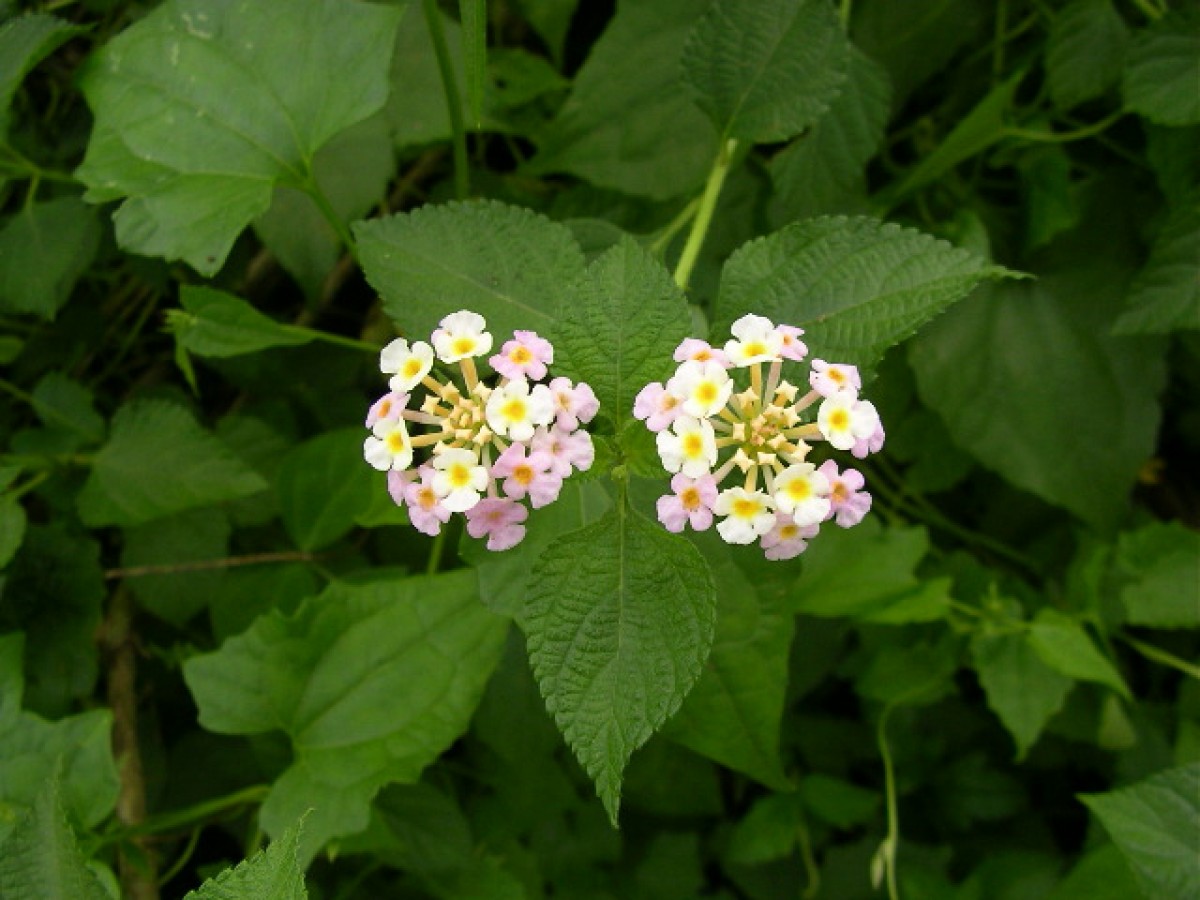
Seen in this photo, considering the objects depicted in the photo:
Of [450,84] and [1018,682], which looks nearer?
[450,84]

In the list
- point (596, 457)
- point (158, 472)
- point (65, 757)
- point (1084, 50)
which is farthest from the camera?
point (1084, 50)

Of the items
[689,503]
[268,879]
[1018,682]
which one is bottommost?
[1018,682]

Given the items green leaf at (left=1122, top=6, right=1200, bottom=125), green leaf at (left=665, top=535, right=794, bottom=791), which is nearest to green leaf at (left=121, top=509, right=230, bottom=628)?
green leaf at (left=665, top=535, right=794, bottom=791)

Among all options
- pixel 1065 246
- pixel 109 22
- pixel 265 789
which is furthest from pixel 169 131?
pixel 1065 246

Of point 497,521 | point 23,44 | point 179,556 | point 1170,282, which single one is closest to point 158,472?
point 179,556

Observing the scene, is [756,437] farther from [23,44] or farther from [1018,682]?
[23,44]

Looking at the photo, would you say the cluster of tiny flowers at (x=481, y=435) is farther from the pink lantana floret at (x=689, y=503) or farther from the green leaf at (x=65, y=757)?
the green leaf at (x=65, y=757)

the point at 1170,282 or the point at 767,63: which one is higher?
the point at 767,63
